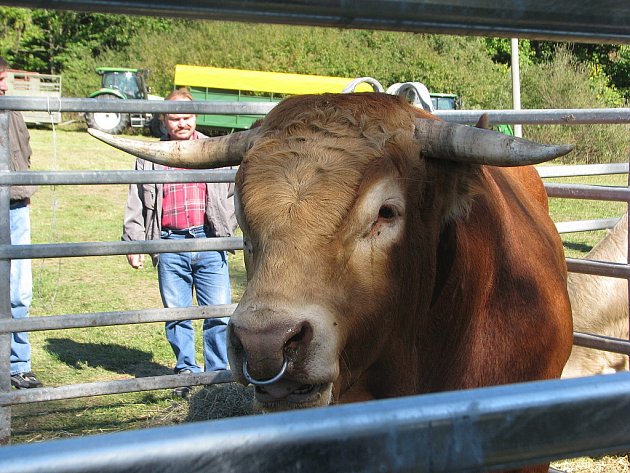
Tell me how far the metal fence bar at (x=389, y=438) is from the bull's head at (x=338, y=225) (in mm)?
1537

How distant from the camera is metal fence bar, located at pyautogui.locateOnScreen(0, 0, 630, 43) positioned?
0.90 metres

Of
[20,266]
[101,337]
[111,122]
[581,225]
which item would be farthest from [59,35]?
[581,225]

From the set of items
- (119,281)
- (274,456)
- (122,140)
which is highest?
(122,140)

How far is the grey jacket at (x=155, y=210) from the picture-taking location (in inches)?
244

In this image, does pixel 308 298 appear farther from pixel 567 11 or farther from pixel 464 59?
pixel 464 59

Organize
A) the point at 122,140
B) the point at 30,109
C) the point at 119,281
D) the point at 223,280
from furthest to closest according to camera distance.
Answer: the point at 119,281 → the point at 223,280 → the point at 30,109 → the point at 122,140

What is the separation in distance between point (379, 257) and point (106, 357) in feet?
17.4

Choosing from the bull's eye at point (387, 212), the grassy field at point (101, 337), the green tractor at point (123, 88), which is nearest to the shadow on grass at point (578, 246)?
the grassy field at point (101, 337)

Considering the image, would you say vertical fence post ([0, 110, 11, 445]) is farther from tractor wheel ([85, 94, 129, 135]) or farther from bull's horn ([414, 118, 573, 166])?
tractor wheel ([85, 94, 129, 135])

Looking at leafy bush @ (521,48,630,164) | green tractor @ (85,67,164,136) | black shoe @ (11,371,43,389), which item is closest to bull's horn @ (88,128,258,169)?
black shoe @ (11,371,43,389)

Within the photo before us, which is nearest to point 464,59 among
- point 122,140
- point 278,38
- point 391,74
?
point 391,74

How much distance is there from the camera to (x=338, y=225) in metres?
2.57

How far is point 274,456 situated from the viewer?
24.9 inches

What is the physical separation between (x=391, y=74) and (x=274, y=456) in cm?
3595
